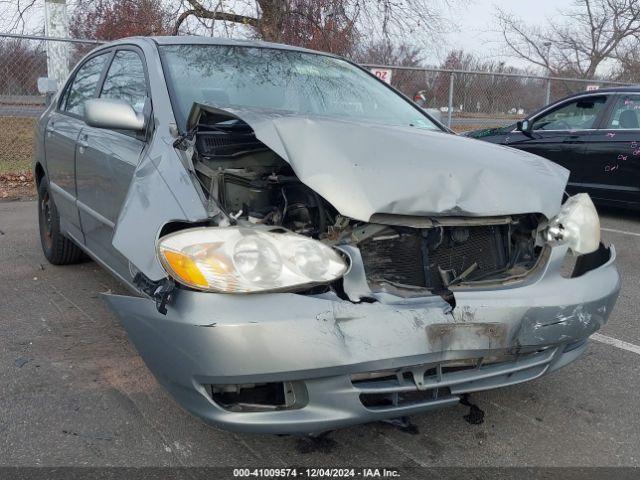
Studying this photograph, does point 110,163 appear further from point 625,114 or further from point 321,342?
point 625,114

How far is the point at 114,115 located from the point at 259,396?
1.58 m

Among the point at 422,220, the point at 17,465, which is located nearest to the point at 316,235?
the point at 422,220

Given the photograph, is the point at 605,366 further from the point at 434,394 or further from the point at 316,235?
the point at 316,235

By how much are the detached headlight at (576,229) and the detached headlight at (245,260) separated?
3.40 feet

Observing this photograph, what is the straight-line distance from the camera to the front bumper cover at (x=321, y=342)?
1.92m

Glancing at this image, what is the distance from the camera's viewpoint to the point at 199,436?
97.3 inches

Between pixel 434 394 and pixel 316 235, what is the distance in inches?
29.0

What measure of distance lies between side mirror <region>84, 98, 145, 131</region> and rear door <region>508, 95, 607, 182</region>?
19.2 ft

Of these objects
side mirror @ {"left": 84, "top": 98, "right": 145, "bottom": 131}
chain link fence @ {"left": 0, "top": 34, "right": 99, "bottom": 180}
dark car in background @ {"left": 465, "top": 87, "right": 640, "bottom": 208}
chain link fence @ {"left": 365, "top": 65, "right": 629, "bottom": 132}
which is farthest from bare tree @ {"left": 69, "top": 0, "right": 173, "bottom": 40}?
side mirror @ {"left": 84, "top": 98, "right": 145, "bottom": 131}

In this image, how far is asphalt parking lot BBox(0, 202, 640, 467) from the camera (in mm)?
2346

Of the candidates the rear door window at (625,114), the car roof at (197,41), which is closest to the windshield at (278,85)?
the car roof at (197,41)

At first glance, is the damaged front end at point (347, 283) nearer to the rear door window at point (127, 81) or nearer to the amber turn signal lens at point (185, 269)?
the amber turn signal lens at point (185, 269)

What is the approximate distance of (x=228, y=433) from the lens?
8.20ft

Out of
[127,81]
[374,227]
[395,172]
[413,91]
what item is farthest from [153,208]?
[413,91]
